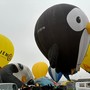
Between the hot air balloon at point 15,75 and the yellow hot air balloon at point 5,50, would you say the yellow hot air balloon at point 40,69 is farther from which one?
A: the hot air balloon at point 15,75

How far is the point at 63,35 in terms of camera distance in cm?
377

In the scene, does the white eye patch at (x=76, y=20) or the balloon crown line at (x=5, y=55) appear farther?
the balloon crown line at (x=5, y=55)

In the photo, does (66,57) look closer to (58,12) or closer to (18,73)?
(58,12)

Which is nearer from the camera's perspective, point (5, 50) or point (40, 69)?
point (5, 50)

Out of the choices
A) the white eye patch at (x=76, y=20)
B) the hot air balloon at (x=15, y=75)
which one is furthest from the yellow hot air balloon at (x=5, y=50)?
the white eye patch at (x=76, y=20)

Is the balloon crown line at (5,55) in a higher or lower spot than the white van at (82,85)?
higher

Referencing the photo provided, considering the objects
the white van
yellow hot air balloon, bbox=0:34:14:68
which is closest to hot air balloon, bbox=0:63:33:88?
yellow hot air balloon, bbox=0:34:14:68

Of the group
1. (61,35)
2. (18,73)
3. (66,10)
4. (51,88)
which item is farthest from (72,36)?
(18,73)

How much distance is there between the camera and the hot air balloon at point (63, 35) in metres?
3.81

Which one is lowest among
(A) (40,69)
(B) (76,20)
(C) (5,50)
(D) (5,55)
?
(A) (40,69)

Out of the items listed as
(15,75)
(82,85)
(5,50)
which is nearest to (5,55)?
(5,50)

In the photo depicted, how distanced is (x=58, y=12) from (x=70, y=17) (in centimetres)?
20

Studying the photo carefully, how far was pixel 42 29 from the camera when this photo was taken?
3.94 metres

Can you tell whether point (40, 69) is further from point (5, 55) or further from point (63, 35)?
point (63, 35)
